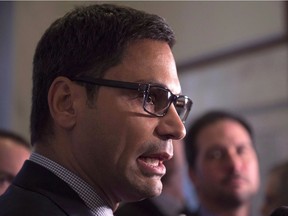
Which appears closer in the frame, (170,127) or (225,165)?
(170,127)

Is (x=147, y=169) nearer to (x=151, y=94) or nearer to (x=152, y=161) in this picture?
(x=152, y=161)

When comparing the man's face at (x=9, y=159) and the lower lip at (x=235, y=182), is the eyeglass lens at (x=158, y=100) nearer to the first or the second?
the man's face at (x=9, y=159)

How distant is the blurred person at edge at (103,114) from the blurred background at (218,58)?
161 centimetres

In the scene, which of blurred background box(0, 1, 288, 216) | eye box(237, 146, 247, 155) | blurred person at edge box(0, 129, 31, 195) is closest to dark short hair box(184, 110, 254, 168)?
eye box(237, 146, 247, 155)

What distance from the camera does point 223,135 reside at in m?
2.02

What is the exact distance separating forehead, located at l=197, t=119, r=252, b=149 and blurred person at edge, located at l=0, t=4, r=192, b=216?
2.80 feet

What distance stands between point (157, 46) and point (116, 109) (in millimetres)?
181

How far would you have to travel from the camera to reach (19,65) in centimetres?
286

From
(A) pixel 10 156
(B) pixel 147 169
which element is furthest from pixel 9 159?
(B) pixel 147 169

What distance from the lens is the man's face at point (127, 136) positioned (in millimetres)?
1102

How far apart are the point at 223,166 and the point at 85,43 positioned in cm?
97

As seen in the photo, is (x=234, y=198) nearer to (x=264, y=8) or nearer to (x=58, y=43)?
(x=58, y=43)

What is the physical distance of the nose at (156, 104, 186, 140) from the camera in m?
1.12

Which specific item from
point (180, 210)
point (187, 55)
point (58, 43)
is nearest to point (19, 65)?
point (187, 55)
